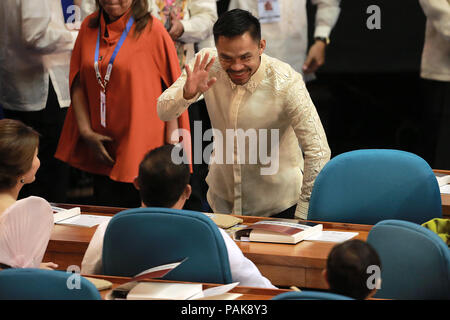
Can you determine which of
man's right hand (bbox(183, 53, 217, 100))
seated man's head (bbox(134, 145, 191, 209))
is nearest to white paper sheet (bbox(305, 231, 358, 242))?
seated man's head (bbox(134, 145, 191, 209))

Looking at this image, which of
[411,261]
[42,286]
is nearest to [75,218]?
[42,286]

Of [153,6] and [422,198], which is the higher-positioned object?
[153,6]

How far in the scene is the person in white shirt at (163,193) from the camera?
2.34m

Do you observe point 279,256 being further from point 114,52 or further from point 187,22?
point 187,22

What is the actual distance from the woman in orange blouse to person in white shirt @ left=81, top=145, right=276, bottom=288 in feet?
6.38

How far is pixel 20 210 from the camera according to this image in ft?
7.60

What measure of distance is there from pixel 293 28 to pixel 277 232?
2436 mm

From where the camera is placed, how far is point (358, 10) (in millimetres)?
4871

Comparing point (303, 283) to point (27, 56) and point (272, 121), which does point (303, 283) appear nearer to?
point (272, 121)

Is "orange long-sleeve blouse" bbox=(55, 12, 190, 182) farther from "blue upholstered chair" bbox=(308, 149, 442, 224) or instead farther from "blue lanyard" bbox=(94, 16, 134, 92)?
"blue upholstered chair" bbox=(308, 149, 442, 224)

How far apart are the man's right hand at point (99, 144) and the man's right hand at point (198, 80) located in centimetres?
145

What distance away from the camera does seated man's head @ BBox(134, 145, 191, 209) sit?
2.40 m
